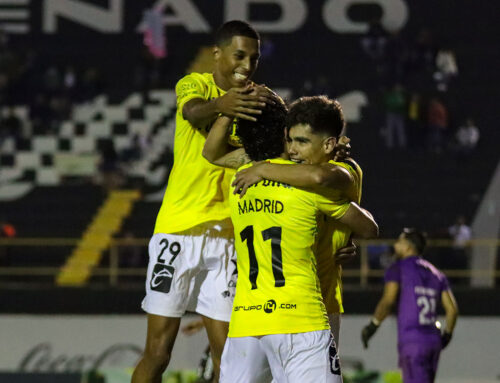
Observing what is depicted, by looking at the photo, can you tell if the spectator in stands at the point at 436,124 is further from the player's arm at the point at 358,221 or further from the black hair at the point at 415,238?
the player's arm at the point at 358,221

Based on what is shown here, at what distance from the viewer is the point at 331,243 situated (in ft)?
13.5

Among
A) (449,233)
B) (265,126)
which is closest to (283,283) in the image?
(265,126)

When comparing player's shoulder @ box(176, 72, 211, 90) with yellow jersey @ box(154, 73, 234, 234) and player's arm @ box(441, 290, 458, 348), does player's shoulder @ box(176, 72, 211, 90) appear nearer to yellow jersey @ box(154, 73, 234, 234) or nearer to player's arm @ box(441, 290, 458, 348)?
yellow jersey @ box(154, 73, 234, 234)

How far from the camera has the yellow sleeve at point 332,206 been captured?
3.88 meters

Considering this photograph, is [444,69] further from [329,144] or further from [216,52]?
[329,144]

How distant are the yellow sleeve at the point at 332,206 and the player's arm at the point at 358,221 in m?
0.02

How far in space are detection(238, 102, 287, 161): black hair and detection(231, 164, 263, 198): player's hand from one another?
0.73 feet

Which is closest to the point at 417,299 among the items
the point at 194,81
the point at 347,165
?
the point at 194,81

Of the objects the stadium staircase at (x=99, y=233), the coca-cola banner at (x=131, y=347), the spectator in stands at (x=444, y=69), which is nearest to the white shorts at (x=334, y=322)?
the coca-cola banner at (x=131, y=347)

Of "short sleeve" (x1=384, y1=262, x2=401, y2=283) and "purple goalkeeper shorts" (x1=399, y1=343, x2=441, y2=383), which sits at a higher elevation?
"short sleeve" (x1=384, y1=262, x2=401, y2=283)

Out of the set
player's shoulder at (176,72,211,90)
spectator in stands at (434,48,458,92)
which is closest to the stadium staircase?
spectator in stands at (434,48,458,92)

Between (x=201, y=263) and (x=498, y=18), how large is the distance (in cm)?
1562

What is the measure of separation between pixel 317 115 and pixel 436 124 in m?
14.1

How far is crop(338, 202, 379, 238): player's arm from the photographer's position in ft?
13.0
